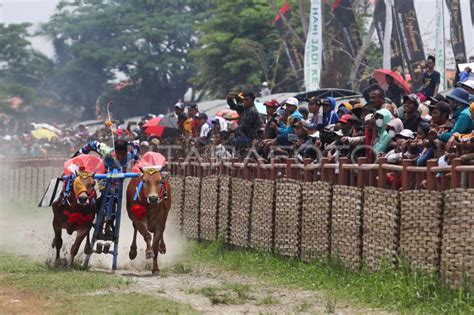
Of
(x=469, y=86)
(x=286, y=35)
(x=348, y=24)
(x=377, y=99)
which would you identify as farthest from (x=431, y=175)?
(x=286, y=35)

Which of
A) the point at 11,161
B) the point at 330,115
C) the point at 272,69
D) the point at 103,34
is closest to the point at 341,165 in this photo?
the point at 330,115

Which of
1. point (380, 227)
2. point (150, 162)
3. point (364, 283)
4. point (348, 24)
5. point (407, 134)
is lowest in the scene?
point (364, 283)

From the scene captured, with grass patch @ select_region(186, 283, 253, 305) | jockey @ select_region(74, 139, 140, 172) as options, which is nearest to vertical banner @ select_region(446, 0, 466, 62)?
jockey @ select_region(74, 139, 140, 172)

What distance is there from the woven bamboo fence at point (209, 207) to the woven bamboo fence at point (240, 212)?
0.71 m

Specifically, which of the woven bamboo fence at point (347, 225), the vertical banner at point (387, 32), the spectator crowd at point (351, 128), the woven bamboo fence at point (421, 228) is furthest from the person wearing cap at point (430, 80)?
the vertical banner at point (387, 32)

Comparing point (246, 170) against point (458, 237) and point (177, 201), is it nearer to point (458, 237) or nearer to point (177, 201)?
point (177, 201)

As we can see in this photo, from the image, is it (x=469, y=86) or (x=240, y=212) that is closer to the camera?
(x=469, y=86)

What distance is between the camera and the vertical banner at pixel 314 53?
31016 mm

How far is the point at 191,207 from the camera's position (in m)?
19.3

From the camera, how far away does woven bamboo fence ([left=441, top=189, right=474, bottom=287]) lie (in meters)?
10.5

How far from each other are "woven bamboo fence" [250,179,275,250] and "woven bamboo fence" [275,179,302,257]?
0.72ft

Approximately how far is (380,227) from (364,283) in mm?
672

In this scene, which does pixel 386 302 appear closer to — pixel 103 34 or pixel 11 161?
pixel 11 161

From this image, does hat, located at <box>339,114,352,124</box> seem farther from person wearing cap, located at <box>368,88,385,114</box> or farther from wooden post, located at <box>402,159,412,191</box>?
wooden post, located at <box>402,159,412,191</box>
